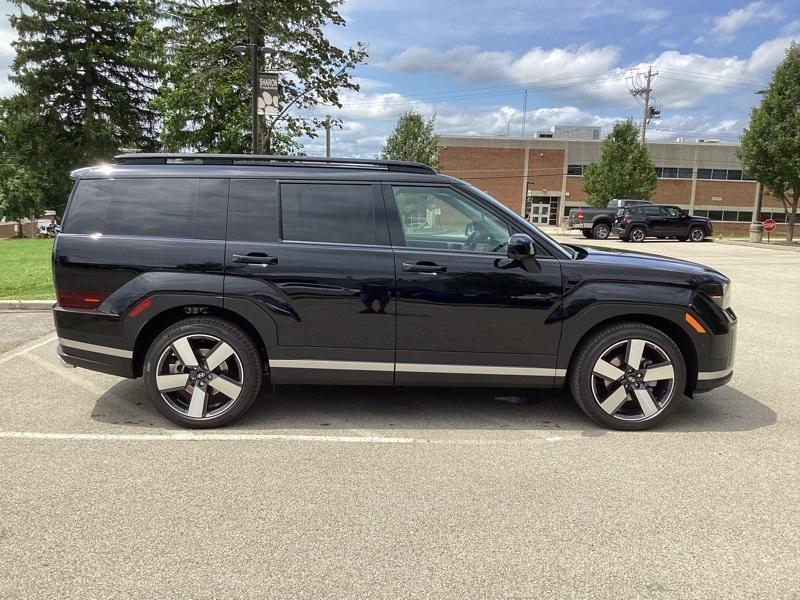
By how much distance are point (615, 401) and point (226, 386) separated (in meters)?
2.82

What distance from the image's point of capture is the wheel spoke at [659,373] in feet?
13.9

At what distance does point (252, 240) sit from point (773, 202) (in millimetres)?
69242

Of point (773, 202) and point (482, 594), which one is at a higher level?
point (773, 202)

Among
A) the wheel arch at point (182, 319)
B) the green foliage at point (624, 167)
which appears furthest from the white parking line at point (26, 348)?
the green foliage at point (624, 167)

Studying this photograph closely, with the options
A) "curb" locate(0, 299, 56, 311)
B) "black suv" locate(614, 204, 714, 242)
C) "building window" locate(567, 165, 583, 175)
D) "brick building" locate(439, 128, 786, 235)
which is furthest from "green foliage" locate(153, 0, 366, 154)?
"building window" locate(567, 165, 583, 175)

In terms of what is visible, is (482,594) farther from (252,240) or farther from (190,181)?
(190,181)

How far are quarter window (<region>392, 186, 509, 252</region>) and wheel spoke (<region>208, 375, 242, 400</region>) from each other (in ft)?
5.29

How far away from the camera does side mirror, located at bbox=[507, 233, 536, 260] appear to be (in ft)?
13.2

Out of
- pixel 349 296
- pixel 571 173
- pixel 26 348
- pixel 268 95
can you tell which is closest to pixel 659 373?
pixel 349 296

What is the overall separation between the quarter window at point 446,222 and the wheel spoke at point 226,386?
1.61 metres

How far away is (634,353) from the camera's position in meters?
4.22

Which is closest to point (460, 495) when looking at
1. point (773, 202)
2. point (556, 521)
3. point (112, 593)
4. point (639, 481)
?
point (556, 521)

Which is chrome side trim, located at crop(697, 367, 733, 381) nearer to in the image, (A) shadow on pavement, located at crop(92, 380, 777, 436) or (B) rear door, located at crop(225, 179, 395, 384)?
(A) shadow on pavement, located at crop(92, 380, 777, 436)

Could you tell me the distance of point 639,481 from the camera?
3.53m
